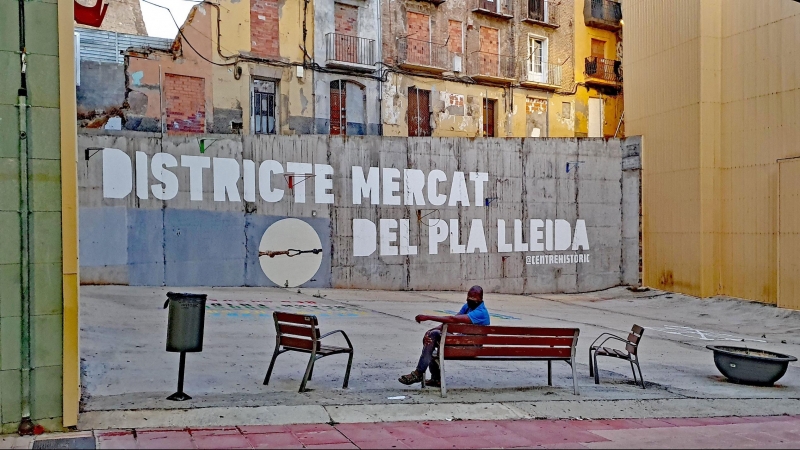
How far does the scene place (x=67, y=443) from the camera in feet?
17.8

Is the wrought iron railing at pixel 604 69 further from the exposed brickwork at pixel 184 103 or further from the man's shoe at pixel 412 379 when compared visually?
the man's shoe at pixel 412 379

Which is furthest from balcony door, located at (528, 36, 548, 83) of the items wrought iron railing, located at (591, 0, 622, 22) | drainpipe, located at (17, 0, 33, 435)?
drainpipe, located at (17, 0, 33, 435)

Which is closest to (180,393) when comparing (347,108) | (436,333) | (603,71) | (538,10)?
(436,333)

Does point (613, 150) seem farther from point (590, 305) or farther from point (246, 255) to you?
point (246, 255)

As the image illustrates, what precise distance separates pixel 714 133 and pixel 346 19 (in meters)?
15.9

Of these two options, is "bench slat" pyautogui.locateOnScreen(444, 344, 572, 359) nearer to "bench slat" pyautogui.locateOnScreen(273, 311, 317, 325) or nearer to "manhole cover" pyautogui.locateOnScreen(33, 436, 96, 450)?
"bench slat" pyautogui.locateOnScreen(273, 311, 317, 325)

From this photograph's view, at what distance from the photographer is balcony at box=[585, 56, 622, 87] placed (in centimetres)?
3572

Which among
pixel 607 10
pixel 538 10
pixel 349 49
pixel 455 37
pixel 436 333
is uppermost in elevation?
pixel 607 10

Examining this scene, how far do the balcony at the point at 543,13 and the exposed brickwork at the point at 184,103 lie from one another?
667 inches

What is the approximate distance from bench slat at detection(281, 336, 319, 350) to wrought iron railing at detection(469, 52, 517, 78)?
26.5 metres

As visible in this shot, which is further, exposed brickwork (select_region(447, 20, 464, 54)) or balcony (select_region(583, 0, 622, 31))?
balcony (select_region(583, 0, 622, 31))

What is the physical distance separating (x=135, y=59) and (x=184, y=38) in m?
2.04

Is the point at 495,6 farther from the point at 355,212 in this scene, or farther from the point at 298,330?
the point at 298,330

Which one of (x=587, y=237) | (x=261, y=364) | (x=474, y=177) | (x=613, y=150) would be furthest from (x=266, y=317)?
(x=613, y=150)
